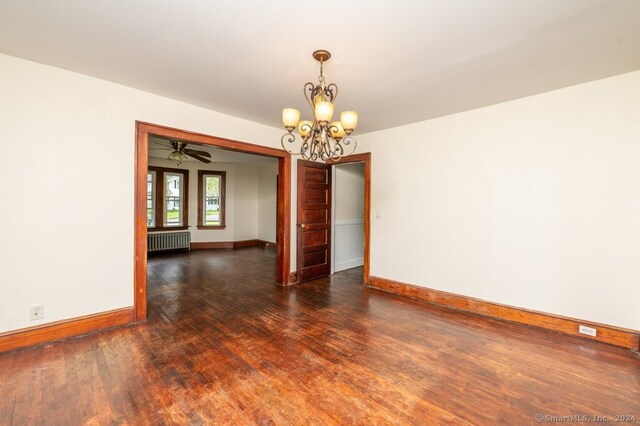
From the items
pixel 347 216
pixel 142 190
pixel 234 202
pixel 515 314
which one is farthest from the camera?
pixel 234 202

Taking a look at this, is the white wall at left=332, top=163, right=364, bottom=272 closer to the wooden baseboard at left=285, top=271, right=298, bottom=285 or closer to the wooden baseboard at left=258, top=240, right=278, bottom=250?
the wooden baseboard at left=285, top=271, right=298, bottom=285

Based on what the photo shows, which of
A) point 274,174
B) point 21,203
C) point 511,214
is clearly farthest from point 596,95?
point 274,174

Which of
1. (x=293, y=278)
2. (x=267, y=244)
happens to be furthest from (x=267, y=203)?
(x=293, y=278)

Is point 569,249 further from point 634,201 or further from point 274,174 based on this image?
point 274,174

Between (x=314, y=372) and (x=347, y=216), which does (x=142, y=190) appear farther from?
(x=347, y=216)

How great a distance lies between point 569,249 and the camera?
299cm

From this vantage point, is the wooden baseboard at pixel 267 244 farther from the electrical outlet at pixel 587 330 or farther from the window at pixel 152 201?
the electrical outlet at pixel 587 330

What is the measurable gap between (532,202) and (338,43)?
2773 millimetres

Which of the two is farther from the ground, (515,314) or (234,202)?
(234,202)

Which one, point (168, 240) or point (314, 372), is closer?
point (314, 372)

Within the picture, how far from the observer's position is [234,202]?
8.73m

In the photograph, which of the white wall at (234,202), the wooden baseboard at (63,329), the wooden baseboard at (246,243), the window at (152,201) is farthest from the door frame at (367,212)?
the window at (152,201)

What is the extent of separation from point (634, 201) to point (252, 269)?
5543mm

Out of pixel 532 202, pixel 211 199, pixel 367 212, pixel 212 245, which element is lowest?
pixel 212 245
